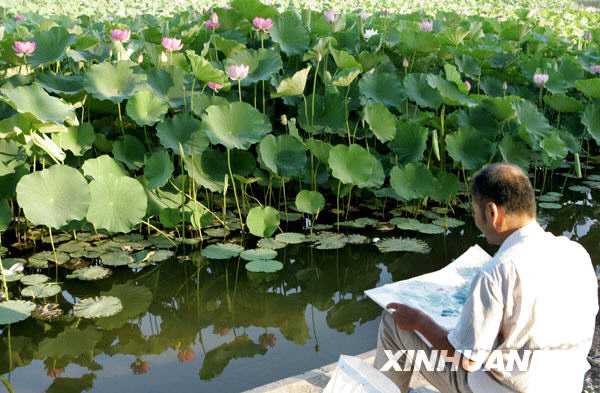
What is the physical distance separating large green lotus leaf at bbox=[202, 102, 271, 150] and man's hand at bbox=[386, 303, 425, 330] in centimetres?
→ 187

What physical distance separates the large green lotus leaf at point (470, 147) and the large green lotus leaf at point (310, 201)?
778 mm

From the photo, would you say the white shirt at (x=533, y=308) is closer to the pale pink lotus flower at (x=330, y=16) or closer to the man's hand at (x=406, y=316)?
the man's hand at (x=406, y=316)

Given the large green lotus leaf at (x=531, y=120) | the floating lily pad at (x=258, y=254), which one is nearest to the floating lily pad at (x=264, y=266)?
the floating lily pad at (x=258, y=254)

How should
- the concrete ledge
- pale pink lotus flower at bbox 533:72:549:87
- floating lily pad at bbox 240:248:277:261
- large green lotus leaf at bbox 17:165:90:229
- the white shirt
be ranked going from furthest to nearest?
pale pink lotus flower at bbox 533:72:549:87
floating lily pad at bbox 240:248:277:261
large green lotus leaf at bbox 17:165:90:229
the concrete ledge
the white shirt

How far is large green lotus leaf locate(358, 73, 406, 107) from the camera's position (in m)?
4.08

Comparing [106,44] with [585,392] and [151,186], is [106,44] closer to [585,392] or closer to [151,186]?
[151,186]

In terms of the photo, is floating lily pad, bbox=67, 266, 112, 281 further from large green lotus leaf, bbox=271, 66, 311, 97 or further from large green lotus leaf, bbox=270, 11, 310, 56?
large green lotus leaf, bbox=270, 11, 310, 56

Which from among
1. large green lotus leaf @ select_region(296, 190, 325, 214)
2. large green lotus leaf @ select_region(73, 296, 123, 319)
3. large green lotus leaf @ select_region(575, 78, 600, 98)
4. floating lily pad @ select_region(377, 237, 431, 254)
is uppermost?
large green lotus leaf @ select_region(575, 78, 600, 98)

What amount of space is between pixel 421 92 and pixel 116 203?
5.93 ft

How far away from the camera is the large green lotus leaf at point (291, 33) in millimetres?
4191

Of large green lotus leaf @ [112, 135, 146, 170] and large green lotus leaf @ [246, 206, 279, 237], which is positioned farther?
large green lotus leaf @ [112, 135, 146, 170]

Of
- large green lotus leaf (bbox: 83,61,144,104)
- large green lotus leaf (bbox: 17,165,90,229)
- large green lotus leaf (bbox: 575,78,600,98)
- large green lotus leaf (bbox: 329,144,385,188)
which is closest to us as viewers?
large green lotus leaf (bbox: 17,165,90,229)

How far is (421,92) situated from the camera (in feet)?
13.5

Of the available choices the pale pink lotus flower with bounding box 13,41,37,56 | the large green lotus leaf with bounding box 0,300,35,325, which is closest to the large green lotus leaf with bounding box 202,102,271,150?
the pale pink lotus flower with bounding box 13,41,37,56
